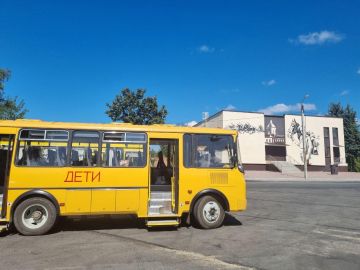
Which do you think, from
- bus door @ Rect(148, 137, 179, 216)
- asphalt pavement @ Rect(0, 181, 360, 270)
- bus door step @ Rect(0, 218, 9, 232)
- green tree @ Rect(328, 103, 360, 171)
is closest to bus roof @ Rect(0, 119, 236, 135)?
bus door @ Rect(148, 137, 179, 216)

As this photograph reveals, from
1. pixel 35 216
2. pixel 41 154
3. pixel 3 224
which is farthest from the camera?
pixel 41 154

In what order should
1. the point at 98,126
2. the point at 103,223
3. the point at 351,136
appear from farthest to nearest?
the point at 351,136 → the point at 103,223 → the point at 98,126

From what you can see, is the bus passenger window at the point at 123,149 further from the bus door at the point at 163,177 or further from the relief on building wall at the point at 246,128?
the relief on building wall at the point at 246,128

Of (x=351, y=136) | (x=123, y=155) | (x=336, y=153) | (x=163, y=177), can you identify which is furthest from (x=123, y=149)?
(x=351, y=136)

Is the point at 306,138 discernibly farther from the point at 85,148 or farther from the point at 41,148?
the point at 41,148

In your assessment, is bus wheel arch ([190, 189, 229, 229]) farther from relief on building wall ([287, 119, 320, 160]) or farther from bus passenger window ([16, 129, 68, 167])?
relief on building wall ([287, 119, 320, 160])

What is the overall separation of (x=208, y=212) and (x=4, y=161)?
5.55 meters

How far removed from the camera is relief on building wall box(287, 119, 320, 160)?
48.4 m

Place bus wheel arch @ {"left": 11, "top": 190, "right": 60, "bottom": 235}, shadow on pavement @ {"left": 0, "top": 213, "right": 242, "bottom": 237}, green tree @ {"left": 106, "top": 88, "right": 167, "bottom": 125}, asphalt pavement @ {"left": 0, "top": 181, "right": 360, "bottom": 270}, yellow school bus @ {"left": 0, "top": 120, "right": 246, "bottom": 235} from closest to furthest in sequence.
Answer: asphalt pavement @ {"left": 0, "top": 181, "right": 360, "bottom": 270} → bus wheel arch @ {"left": 11, "top": 190, "right": 60, "bottom": 235} → yellow school bus @ {"left": 0, "top": 120, "right": 246, "bottom": 235} → shadow on pavement @ {"left": 0, "top": 213, "right": 242, "bottom": 237} → green tree @ {"left": 106, "top": 88, "right": 167, "bottom": 125}

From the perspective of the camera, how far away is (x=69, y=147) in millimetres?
8383

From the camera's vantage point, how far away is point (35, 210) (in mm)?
8039

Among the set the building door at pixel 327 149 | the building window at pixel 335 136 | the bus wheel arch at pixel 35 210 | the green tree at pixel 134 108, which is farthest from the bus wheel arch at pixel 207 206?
the building window at pixel 335 136

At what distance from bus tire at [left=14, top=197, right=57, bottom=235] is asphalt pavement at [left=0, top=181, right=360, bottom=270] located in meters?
0.24

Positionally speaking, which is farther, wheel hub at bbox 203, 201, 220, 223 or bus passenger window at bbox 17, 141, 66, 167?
wheel hub at bbox 203, 201, 220, 223
